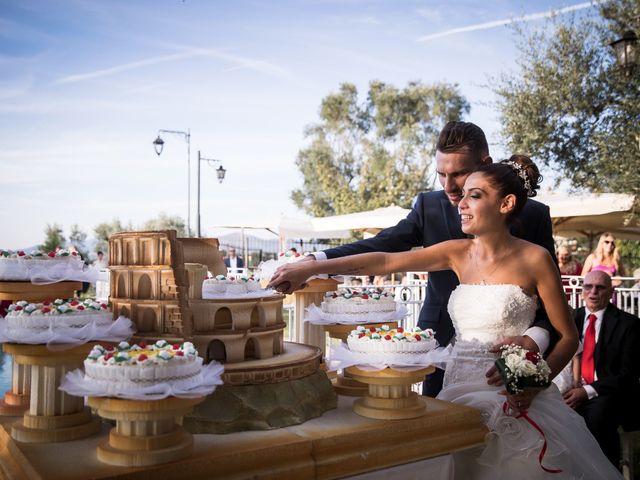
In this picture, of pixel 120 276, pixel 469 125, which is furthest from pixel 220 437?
pixel 469 125

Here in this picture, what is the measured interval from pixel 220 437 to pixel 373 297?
1.32 metres

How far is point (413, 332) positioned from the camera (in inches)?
96.1

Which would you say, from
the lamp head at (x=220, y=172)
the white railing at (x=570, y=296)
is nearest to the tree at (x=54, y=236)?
the lamp head at (x=220, y=172)

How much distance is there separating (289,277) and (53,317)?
1227mm

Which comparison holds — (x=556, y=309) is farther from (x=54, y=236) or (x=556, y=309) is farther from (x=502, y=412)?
(x=54, y=236)

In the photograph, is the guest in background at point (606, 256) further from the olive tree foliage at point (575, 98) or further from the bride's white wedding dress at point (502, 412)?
the bride's white wedding dress at point (502, 412)

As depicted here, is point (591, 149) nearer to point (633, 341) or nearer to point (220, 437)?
point (633, 341)

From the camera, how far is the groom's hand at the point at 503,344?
2.67 meters

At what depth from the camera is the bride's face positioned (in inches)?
116

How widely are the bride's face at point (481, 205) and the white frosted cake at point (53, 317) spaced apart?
69.4 inches

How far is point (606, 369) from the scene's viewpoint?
5.48 metres

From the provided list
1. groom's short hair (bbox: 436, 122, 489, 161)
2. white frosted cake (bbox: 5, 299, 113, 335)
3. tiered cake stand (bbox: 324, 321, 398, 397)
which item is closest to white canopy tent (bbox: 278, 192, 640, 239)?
groom's short hair (bbox: 436, 122, 489, 161)

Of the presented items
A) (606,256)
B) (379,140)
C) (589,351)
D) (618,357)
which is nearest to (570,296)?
(606,256)

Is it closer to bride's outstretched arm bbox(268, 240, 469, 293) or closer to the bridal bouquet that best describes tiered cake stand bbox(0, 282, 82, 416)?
bride's outstretched arm bbox(268, 240, 469, 293)
